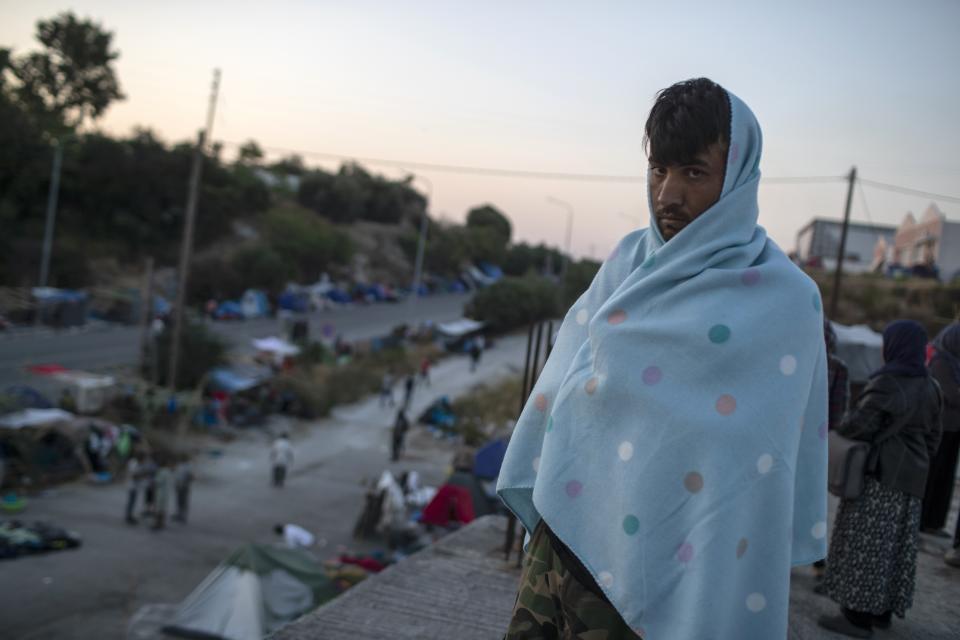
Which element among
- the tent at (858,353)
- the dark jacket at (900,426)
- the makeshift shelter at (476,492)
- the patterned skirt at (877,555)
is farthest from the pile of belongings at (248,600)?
the dark jacket at (900,426)

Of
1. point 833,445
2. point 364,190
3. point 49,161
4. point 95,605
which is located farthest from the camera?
point 364,190

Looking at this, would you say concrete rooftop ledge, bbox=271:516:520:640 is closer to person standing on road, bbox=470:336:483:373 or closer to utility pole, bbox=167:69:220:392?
utility pole, bbox=167:69:220:392

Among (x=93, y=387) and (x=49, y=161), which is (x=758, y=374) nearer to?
(x=93, y=387)

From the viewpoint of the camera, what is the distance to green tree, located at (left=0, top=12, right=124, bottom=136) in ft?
137

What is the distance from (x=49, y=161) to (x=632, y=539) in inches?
1594

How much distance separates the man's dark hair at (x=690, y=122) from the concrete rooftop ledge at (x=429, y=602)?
2.25m

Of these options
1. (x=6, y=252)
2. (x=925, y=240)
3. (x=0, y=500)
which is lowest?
(x=0, y=500)

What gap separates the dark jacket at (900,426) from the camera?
3.26m

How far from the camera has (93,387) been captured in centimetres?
1883

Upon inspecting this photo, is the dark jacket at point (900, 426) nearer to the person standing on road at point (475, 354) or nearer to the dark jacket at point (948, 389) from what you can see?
the dark jacket at point (948, 389)

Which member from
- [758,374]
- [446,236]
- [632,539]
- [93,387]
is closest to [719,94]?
[758,374]

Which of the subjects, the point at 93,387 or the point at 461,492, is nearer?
the point at 461,492

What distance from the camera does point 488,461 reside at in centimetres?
1444

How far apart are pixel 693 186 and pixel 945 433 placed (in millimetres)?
4046
